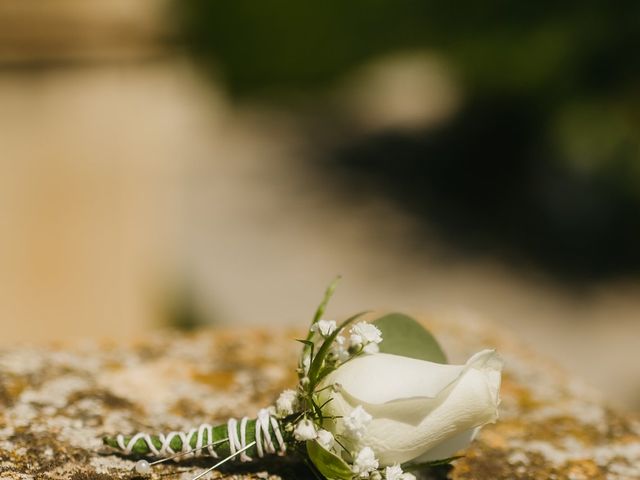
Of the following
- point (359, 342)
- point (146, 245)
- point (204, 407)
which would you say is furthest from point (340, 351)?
point (146, 245)

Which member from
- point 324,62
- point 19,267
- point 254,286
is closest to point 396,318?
point 19,267

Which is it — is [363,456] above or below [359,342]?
below

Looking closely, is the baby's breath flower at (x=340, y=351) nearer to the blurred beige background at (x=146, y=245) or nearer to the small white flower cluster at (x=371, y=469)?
the small white flower cluster at (x=371, y=469)

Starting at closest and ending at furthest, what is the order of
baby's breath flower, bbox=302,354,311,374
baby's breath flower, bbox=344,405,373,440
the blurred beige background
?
baby's breath flower, bbox=344,405,373,440 → baby's breath flower, bbox=302,354,311,374 → the blurred beige background

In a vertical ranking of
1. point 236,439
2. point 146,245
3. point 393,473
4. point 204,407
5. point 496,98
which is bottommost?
point 393,473

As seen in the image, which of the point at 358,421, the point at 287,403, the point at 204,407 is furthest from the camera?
the point at 204,407

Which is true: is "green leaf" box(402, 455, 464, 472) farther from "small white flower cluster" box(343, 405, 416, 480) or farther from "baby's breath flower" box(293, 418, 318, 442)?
"baby's breath flower" box(293, 418, 318, 442)

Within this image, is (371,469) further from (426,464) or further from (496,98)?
(496,98)

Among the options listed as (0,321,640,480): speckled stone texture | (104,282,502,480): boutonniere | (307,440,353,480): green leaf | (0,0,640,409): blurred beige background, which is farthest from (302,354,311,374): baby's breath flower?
(0,0,640,409): blurred beige background
